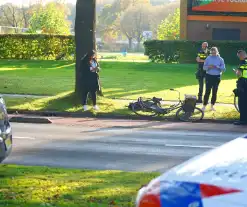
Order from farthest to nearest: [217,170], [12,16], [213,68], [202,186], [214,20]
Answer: [12,16] → [214,20] → [213,68] → [217,170] → [202,186]

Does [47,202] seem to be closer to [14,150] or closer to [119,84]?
[14,150]

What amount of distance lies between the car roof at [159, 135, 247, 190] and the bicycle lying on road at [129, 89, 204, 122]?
13669 mm

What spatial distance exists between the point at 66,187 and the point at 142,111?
422 inches

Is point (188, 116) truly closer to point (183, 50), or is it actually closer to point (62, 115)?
point (62, 115)

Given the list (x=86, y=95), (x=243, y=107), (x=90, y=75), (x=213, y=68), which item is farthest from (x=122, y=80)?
(x=243, y=107)

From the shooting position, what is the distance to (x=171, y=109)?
18.3 meters

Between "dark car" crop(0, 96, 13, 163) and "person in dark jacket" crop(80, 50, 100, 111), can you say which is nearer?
"dark car" crop(0, 96, 13, 163)

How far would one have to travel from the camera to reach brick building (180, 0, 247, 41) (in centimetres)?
4416

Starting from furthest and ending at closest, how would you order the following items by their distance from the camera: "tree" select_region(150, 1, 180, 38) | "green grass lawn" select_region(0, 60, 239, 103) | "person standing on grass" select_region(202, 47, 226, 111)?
"tree" select_region(150, 1, 180, 38) → "green grass lawn" select_region(0, 60, 239, 103) → "person standing on grass" select_region(202, 47, 226, 111)

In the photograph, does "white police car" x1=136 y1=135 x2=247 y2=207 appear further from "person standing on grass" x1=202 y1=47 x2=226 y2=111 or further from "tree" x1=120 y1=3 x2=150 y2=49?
"tree" x1=120 y1=3 x2=150 y2=49

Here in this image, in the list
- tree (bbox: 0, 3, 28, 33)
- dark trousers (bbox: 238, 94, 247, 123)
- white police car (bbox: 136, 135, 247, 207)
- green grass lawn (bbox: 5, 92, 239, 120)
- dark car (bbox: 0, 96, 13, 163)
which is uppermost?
tree (bbox: 0, 3, 28, 33)

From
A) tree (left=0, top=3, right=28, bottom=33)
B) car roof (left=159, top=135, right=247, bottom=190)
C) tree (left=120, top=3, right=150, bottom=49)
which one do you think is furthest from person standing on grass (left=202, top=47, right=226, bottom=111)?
tree (left=120, top=3, right=150, bottom=49)

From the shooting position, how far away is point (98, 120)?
1772cm

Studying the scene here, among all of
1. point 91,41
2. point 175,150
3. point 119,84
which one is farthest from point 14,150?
point 119,84
